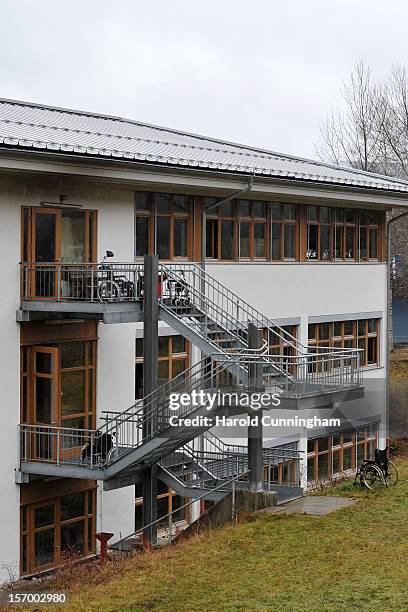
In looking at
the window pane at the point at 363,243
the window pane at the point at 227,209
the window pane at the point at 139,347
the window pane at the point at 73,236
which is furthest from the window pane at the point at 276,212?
the window pane at the point at 73,236

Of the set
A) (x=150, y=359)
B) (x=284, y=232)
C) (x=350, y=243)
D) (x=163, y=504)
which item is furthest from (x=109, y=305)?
(x=350, y=243)

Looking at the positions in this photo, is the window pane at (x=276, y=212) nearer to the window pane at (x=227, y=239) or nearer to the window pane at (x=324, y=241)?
the window pane at (x=227, y=239)

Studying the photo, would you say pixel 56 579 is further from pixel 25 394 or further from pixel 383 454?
pixel 383 454

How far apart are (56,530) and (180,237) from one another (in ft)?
23.4

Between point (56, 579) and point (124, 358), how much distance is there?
5.54 metres

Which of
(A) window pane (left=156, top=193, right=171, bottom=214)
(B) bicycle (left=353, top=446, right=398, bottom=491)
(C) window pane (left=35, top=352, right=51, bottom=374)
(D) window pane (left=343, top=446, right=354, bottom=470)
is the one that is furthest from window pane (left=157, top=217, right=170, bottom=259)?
(D) window pane (left=343, top=446, right=354, bottom=470)

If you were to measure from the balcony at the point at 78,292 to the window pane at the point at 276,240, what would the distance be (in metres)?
7.13

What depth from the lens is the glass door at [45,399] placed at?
20.1 metres

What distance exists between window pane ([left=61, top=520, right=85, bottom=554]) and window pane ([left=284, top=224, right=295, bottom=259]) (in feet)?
32.1

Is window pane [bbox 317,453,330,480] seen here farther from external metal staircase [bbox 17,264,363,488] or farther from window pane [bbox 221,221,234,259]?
external metal staircase [bbox 17,264,363,488]

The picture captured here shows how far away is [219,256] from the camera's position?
25.1 meters

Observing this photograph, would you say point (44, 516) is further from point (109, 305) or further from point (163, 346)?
point (163, 346)

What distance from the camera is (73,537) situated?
835 inches

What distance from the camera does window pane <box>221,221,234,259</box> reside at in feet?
83.1
